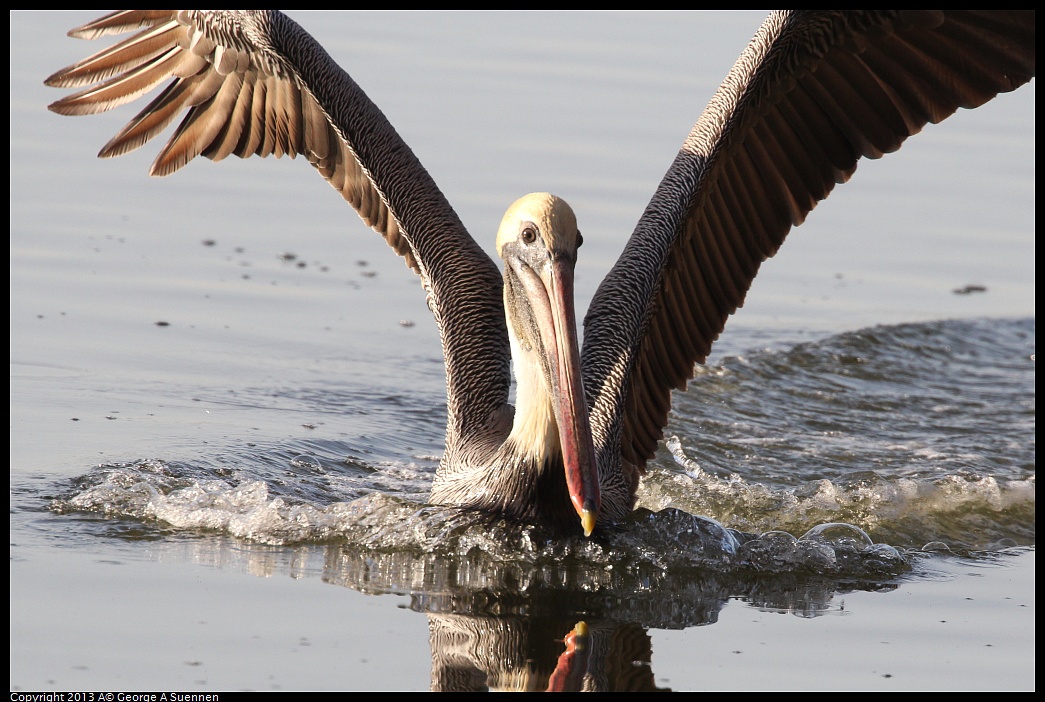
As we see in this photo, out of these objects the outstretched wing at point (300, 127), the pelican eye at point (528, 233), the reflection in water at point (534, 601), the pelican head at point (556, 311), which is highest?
the outstretched wing at point (300, 127)

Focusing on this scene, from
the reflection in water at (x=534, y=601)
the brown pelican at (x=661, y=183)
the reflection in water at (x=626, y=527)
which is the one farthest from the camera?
the brown pelican at (x=661, y=183)

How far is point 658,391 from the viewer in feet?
24.8

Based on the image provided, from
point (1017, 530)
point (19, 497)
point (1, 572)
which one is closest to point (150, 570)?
point (1, 572)

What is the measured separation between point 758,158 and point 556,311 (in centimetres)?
219

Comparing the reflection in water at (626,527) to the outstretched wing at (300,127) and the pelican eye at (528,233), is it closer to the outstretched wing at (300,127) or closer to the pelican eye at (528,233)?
the outstretched wing at (300,127)

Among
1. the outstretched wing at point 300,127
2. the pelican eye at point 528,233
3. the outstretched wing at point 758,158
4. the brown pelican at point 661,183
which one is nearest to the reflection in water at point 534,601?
the brown pelican at point 661,183

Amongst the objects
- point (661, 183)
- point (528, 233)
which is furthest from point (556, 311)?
point (661, 183)

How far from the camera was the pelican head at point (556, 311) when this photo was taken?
5758 millimetres

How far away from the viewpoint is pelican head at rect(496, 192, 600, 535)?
18.9 ft

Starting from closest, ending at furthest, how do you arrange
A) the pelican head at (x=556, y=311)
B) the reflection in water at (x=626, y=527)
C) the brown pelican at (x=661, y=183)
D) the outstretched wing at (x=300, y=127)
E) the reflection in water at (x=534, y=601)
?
the reflection in water at (x=534, y=601), the reflection in water at (x=626, y=527), the pelican head at (x=556, y=311), the brown pelican at (x=661, y=183), the outstretched wing at (x=300, y=127)

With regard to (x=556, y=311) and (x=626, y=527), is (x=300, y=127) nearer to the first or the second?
(x=556, y=311)

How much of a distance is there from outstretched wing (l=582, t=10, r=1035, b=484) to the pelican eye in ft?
4.04

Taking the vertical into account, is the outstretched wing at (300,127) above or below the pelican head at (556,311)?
above

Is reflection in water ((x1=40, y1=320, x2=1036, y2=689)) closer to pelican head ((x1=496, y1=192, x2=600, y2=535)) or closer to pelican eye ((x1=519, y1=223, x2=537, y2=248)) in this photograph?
pelican head ((x1=496, y1=192, x2=600, y2=535))
